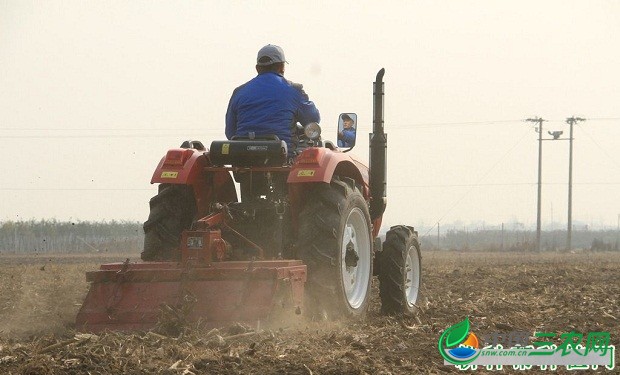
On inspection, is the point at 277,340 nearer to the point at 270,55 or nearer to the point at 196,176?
the point at 196,176

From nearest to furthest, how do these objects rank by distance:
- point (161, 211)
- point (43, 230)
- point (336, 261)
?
point (336, 261) → point (161, 211) → point (43, 230)

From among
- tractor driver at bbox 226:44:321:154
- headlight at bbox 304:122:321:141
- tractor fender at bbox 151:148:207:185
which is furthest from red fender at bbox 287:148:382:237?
tractor fender at bbox 151:148:207:185

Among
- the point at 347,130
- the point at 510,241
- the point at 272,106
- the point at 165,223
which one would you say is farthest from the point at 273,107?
the point at 510,241

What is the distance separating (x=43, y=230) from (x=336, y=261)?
56.9 metres

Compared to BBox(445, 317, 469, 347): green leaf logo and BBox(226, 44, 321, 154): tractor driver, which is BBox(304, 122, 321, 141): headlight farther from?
BBox(445, 317, 469, 347): green leaf logo

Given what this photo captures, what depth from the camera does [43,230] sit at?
205ft

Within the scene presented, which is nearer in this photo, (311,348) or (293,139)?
(311,348)

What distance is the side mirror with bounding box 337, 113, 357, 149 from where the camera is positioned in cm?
937

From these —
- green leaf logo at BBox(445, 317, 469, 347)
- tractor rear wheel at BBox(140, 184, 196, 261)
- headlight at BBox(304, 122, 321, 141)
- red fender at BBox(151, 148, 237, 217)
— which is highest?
headlight at BBox(304, 122, 321, 141)

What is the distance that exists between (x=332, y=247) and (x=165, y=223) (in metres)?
1.58

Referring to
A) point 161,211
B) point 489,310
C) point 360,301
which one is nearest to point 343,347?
point 360,301

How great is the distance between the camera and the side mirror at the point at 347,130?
937 centimetres

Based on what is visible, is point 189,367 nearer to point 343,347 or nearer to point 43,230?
point 343,347

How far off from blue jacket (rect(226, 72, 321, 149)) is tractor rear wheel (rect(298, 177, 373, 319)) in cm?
66
